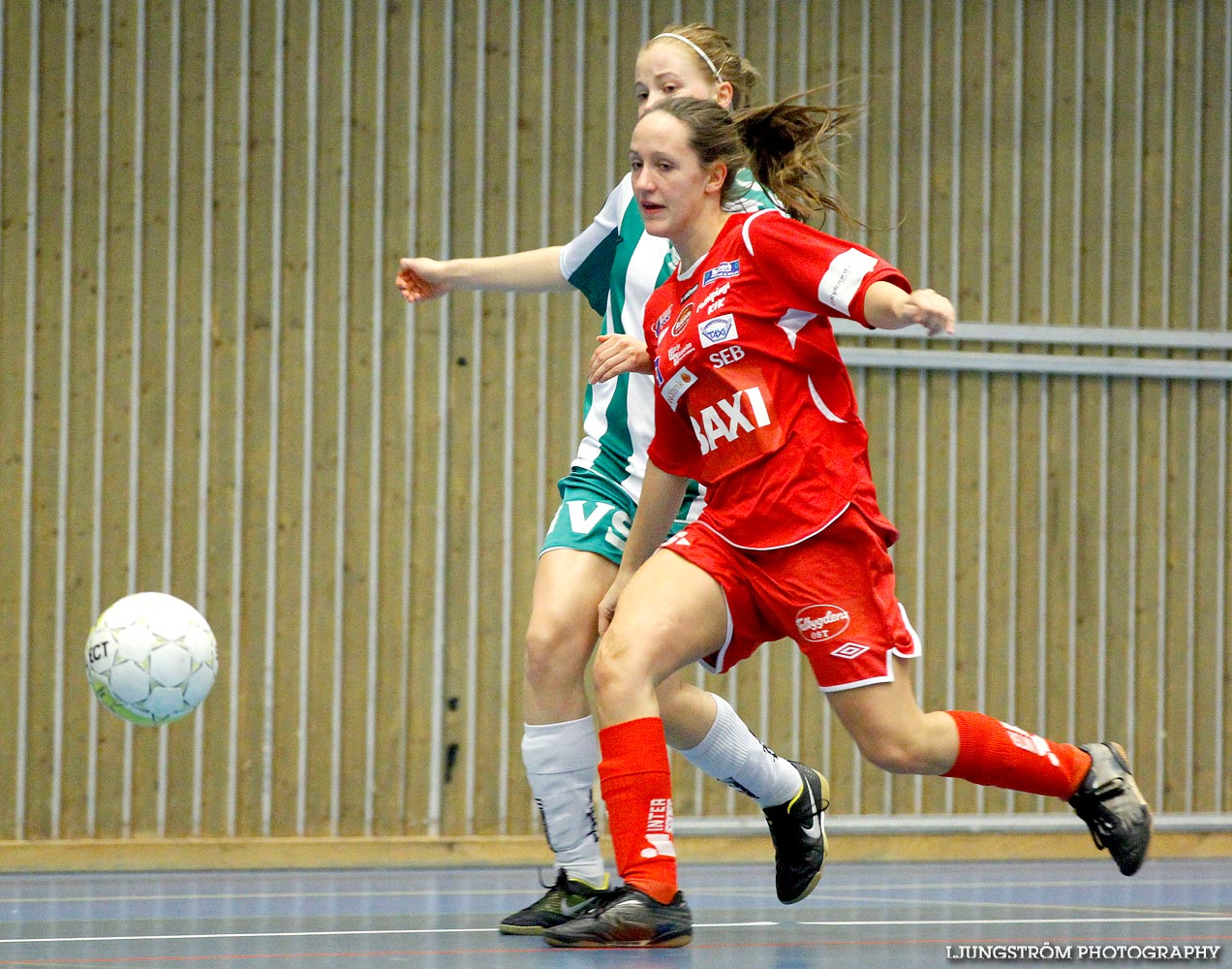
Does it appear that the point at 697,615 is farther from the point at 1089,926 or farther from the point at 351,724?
the point at 351,724

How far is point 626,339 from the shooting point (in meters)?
3.34

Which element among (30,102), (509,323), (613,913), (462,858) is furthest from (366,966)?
(30,102)

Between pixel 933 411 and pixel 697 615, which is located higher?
pixel 933 411

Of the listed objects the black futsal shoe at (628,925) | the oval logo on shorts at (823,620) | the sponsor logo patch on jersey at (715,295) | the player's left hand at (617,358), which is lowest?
the black futsal shoe at (628,925)

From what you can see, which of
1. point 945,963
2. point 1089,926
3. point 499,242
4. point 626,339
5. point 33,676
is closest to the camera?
point 945,963

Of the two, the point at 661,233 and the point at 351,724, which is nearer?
the point at 661,233

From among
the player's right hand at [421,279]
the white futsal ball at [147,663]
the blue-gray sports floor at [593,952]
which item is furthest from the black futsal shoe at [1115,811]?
the white futsal ball at [147,663]

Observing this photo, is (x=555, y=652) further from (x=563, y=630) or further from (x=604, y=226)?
(x=604, y=226)

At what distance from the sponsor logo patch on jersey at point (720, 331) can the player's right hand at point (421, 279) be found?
961 mm

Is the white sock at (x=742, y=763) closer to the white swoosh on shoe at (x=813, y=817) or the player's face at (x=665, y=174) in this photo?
the white swoosh on shoe at (x=813, y=817)

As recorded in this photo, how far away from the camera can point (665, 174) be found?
3.36m

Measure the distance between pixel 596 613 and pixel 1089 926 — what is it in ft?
4.36

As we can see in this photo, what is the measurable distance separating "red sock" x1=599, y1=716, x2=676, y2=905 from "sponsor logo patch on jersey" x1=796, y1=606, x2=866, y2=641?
362 mm

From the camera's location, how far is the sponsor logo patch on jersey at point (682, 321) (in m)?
3.33
